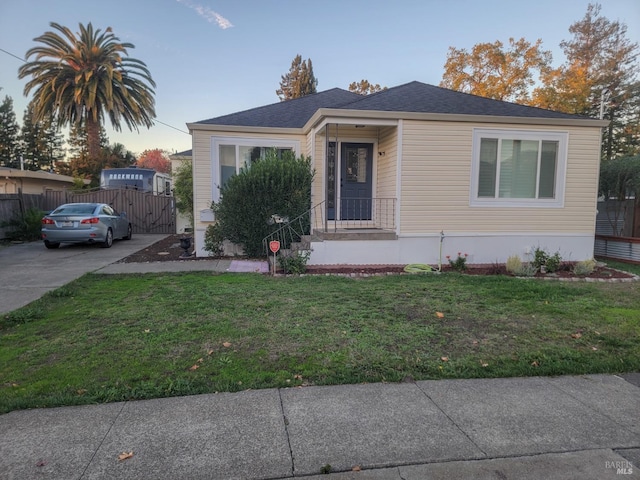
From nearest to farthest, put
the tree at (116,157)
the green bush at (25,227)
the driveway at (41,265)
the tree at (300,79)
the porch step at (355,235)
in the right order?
the driveway at (41,265) → the porch step at (355,235) → the green bush at (25,227) → the tree at (116,157) → the tree at (300,79)

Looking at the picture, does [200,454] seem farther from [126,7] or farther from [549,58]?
[549,58]

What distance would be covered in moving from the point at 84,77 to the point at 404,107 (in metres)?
19.0

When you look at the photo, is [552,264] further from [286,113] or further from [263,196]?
[286,113]

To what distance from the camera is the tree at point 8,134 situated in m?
39.3

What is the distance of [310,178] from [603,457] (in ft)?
25.4

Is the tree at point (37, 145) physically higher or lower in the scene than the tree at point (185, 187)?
higher

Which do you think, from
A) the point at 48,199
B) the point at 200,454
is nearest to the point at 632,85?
the point at 200,454

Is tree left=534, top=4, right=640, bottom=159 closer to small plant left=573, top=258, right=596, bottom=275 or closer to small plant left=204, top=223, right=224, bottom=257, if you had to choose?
small plant left=573, top=258, right=596, bottom=275

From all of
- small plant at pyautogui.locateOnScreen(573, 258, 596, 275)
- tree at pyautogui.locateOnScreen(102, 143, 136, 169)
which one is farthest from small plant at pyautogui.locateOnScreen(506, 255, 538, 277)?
tree at pyautogui.locateOnScreen(102, 143, 136, 169)

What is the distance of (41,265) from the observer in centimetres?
900

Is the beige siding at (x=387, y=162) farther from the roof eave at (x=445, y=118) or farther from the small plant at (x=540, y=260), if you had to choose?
the small plant at (x=540, y=260)

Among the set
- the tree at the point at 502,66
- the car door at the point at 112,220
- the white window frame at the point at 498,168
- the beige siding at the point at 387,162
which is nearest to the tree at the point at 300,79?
the tree at the point at 502,66

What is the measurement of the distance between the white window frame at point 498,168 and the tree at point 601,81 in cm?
1537

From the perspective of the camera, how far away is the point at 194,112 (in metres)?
20.0
